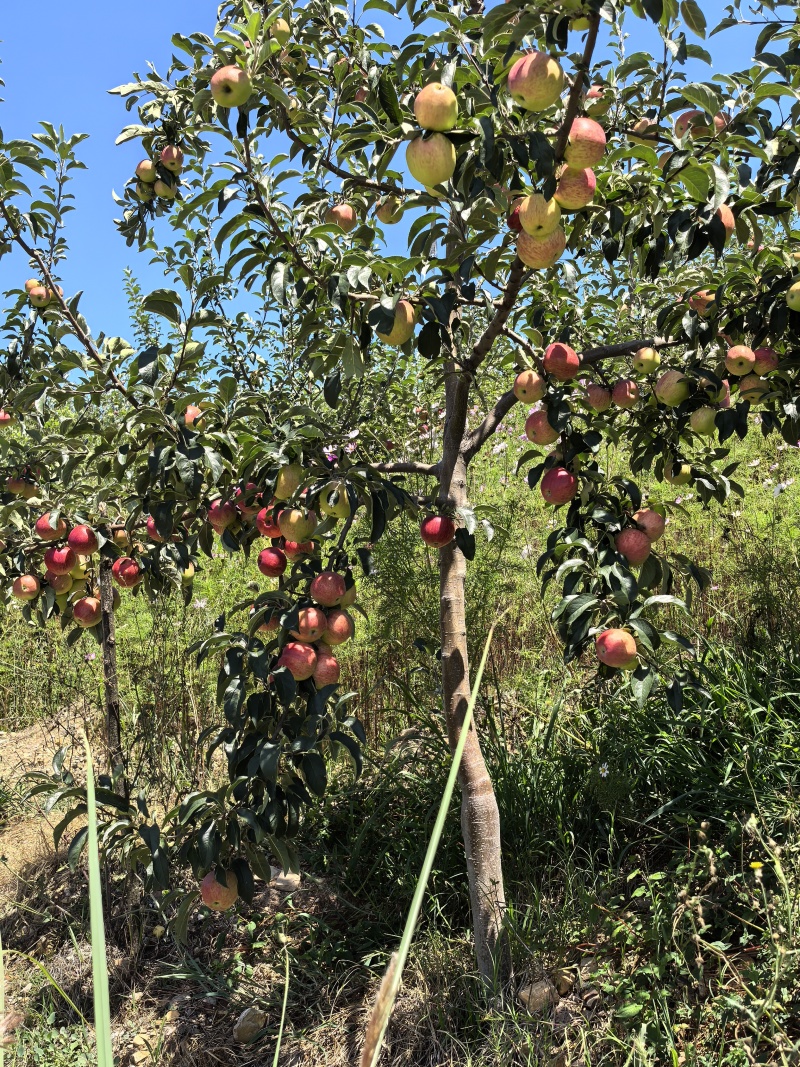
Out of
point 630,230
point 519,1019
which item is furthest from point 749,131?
point 519,1019

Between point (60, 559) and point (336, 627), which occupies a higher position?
point (60, 559)

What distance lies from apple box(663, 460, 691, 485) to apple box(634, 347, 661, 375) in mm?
272

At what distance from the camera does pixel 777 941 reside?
175cm

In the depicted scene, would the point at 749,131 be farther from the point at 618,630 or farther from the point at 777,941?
the point at 777,941

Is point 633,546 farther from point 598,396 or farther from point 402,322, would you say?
point 402,322

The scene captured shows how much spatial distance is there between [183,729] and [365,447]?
1.77 metres

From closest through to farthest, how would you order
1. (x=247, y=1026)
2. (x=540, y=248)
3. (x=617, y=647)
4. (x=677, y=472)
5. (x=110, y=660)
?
(x=540, y=248) → (x=617, y=647) → (x=677, y=472) → (x=247, y=1026) → (x=110, y=660)

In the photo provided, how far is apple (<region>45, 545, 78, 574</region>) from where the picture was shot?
2.52 metres

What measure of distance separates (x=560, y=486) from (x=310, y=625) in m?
0.69

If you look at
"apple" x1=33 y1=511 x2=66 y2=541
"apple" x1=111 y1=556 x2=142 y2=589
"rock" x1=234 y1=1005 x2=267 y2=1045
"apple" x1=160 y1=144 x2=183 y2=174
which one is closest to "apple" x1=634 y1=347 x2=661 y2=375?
"apple" x1=160 y1=144 x2=183 y2=174

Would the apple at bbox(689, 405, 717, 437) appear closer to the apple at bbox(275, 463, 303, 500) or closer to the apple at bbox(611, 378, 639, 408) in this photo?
the apple at bbox(611, 378, 639, 408)

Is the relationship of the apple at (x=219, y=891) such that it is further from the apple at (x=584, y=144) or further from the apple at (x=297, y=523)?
the apple at (x=584, y=144)

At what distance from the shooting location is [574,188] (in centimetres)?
149

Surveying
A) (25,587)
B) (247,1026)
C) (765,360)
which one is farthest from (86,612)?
(765,360)
